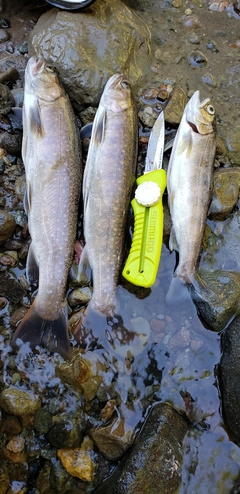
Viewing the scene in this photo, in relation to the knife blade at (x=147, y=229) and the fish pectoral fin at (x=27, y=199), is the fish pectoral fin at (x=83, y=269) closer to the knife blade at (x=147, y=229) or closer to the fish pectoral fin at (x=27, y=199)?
the knife blade at (x=147, y=229)

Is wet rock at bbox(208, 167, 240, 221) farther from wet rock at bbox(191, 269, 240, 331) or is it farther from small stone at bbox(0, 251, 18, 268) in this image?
small stone at bbox(0, 251, 18, 268)

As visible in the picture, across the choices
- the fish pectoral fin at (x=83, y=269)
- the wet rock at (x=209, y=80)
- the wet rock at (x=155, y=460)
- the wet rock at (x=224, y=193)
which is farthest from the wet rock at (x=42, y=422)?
the wet rock at (x=209, y=80)

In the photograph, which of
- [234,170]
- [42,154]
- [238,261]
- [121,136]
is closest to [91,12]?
[121,136]

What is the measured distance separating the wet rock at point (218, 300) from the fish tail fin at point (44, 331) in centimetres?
116

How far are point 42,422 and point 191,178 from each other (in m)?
2.43

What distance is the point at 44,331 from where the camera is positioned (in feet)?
11.3

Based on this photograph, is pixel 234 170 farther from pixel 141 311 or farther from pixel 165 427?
pixel 165 427

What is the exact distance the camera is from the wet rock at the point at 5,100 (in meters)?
4.01

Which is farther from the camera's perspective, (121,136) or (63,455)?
(121,136)

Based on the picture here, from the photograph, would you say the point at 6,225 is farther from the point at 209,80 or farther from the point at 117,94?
the point at 209,80

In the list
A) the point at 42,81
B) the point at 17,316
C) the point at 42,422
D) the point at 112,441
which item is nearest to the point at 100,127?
the point at 42,81

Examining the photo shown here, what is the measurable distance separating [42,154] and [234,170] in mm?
1838

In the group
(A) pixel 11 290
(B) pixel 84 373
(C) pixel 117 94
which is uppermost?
(C) pixel 117 94

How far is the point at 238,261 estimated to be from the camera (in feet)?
12.9
